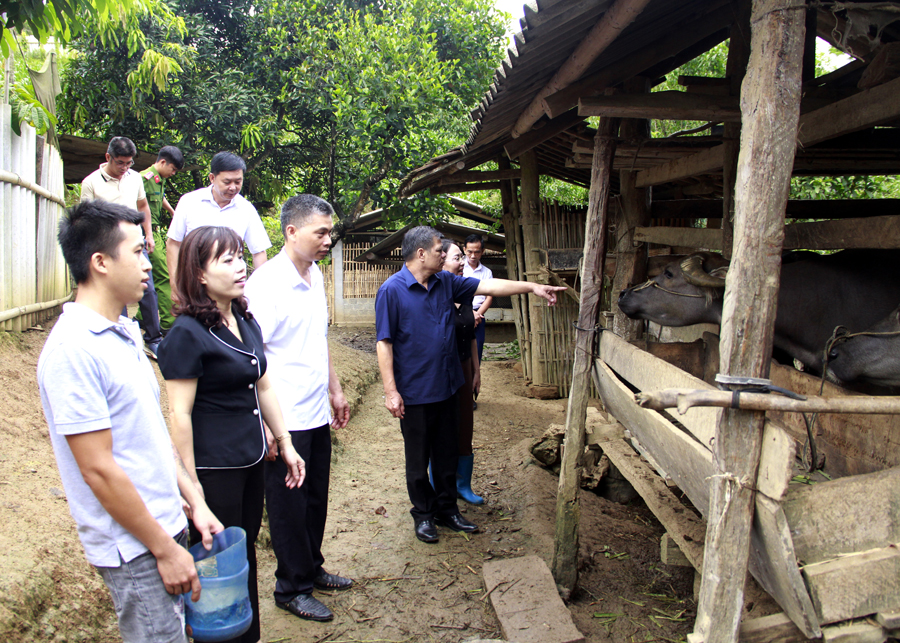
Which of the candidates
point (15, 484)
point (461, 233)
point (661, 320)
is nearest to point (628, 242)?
point (661, 320)

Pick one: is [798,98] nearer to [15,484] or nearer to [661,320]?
[661,320]

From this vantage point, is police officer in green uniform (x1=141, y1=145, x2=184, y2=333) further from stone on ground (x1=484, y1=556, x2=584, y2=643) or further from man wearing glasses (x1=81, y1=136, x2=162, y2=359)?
stone on ground (x1=484, y1=556, x2=584, y2=643)

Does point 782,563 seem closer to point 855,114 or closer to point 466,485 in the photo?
point 855,114

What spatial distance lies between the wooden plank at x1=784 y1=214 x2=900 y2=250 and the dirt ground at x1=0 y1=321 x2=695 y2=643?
199 cm

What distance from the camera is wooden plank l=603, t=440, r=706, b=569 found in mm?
2955

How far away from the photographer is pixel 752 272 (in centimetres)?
191

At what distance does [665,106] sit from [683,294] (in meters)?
1.30

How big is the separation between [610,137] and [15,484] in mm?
3645

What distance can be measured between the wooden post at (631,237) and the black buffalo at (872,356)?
5.34ft

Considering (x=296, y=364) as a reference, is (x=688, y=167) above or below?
above

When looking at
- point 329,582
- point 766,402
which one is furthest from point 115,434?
point 329,582

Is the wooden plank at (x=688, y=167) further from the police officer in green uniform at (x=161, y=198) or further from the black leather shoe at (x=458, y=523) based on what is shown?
the police officer in green uniform at (x=161, y=198)

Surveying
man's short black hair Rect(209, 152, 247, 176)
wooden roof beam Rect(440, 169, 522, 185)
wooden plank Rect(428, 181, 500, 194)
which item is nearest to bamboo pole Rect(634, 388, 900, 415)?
man's short black hair Rect(209, 152, 247, 176)

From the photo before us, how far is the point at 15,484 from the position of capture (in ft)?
10.6
